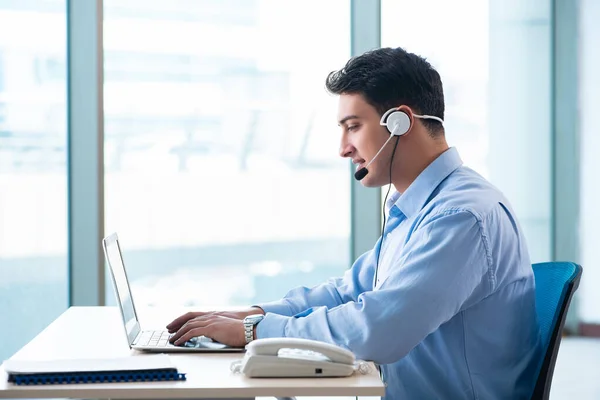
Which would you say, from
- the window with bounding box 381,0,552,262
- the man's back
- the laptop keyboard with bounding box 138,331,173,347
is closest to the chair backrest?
the man's back

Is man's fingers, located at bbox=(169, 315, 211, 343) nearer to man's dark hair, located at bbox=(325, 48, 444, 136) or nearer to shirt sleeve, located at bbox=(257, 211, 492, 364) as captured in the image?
shirt sleeve, located at bbox=(257, 211, 492, 364)

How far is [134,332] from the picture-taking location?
173cm

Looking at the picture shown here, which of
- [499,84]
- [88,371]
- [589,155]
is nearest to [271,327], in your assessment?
[88,371]

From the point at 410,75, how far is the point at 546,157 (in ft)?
8.95

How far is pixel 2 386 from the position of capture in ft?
4.33

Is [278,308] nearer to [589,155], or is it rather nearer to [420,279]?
[420,279]

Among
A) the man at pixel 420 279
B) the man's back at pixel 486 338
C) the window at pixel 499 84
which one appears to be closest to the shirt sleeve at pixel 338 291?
the man at pixel 420 279

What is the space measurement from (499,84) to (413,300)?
9.71 ft

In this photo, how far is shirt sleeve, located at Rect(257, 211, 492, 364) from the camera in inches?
57.8

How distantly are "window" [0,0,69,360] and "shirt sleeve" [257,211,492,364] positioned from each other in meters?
2.27

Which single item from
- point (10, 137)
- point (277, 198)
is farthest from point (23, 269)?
point (277, 198)

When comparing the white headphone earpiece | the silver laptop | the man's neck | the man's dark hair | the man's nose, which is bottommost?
the silver laptop

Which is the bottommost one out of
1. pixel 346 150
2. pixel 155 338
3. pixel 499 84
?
pixel 155 338

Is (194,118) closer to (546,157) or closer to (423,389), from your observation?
(546,157)
